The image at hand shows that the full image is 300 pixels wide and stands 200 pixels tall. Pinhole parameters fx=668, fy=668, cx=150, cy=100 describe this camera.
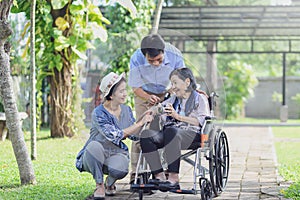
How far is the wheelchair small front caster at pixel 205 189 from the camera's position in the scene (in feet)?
15.0

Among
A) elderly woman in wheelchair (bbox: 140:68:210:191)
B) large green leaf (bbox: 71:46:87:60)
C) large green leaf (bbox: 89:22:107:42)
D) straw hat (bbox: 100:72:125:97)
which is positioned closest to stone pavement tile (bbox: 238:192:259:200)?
elderly woman in wheelchair (bbox: 140:68:210:191)

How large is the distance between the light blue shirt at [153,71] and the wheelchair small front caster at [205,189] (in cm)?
85

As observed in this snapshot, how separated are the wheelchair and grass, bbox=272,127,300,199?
538 millimetres

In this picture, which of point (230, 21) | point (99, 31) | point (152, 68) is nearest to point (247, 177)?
point (152, 68)

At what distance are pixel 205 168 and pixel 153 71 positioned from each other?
842mm

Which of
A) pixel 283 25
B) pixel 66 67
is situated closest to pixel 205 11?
pixel 283 25

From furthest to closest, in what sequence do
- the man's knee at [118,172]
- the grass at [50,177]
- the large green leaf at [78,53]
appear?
the large green leaf at [78,53] < the grass at [50,177] < the man's knee at [118,172]

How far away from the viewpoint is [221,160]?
16.9ft

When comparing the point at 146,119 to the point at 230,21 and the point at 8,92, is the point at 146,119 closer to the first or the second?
the point at 8,92

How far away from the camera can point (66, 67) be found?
934cm

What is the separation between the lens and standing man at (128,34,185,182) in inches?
198

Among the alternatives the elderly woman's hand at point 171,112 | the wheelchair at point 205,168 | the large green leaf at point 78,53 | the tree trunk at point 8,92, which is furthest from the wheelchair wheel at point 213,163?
the large green leaf at point 78,53

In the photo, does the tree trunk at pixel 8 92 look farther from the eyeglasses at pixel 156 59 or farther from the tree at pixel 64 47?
the tree at pixel 64 47

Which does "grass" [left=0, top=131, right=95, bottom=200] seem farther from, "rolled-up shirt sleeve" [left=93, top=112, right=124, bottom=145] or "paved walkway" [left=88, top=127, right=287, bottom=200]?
"rolled-up shirt sleeve" [left=93, top=112, right=124, bottom=145]
